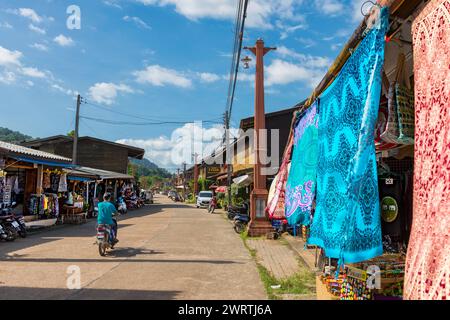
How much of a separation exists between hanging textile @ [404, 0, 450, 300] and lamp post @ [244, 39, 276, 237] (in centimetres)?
1178

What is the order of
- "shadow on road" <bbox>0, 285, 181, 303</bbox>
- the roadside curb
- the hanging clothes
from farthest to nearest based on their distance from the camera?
the hanging clothes
the roadside curb
"shadow on road" <bbox>0, 285, 181, 303</bbox>

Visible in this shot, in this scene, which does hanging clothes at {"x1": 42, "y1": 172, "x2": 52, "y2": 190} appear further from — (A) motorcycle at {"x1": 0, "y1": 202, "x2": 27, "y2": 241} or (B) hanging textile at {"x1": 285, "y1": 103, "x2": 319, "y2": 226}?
(B) hanging textile at {"x1": 285, "y1": 103, "x2": 319, "y2": 226}

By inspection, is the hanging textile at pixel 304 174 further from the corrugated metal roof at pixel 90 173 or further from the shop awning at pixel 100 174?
the shop awning at pixel 100 174

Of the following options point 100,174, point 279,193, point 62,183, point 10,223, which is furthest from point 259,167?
point 100,174

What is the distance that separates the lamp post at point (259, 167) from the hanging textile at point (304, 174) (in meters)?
8.58

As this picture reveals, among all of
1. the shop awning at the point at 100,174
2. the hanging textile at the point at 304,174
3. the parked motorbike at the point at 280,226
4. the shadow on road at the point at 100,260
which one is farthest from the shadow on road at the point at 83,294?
the shop awning at the point at 100,174

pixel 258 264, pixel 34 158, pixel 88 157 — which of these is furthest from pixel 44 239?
pixel 88 157

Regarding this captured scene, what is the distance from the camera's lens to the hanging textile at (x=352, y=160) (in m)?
3.11

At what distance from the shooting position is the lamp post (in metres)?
14.7

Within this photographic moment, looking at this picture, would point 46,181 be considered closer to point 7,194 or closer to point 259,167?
point 7,194

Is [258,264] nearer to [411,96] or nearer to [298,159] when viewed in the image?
[298,159]

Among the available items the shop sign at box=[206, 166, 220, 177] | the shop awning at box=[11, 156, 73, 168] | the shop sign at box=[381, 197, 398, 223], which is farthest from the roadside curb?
the shop sign at box=[206, 166, 220, 177]

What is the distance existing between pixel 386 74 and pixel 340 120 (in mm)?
1223

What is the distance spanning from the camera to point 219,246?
39.7ft
